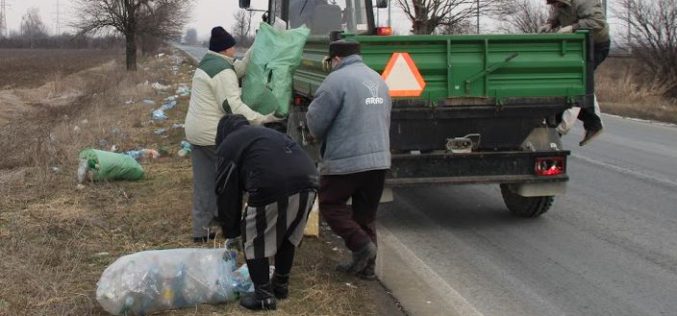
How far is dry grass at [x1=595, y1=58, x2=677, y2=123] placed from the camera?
20.0 meters

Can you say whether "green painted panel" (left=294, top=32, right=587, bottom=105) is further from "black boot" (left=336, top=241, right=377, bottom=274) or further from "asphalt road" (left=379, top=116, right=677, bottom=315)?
"black boot" (left=336, top=241, right=377, bottom=274)

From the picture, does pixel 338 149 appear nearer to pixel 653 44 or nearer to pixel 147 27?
pixel 653 44

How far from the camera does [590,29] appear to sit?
22.6ft

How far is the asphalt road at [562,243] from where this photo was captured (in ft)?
17.0

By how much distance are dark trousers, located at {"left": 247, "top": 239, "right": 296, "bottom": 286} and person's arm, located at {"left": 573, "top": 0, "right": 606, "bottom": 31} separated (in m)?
3.96

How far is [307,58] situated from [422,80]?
1.37m

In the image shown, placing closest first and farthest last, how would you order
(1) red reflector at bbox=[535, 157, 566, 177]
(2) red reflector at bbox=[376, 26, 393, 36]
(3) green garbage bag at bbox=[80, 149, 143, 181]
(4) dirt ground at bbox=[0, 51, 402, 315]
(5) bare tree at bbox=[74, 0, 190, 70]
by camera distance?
(4) dirt ground at bbox=[0, 51, 402, 315] < (1) red reflector at bbox=[535, 157, 566, 177] < (2) red reflector at bbox=[376, 26, 393, 36] < (3) green garbage bag at bbox=[80, 149, 143, 181] < (5) bare tree at bbox=[74, 0, 190, 70]

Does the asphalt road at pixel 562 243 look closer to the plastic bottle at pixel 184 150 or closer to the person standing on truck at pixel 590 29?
the person standing on truck at pixel 590 29

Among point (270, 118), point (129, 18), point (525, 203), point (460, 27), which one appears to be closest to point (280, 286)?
point (270, 118)

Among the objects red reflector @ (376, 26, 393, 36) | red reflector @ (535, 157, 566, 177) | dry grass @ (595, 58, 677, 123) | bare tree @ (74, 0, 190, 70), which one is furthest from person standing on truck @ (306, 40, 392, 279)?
bare tree @ (74, 0, 190, 70)

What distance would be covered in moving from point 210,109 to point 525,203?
350 cm

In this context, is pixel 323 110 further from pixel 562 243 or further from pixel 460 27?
pixel 460 27

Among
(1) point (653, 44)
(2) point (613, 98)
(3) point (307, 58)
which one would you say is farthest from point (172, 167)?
(1) point (653, 44)

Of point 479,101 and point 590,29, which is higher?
point 590,29
